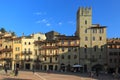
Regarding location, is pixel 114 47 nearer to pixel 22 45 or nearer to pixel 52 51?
pixel 52 51

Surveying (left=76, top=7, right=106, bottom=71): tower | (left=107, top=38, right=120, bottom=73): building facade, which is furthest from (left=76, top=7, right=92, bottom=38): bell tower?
(left=107, top=38, right=120, bottom=73): building facade

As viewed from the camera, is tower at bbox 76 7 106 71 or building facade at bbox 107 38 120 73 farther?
tower at bbox 76 7 106 71

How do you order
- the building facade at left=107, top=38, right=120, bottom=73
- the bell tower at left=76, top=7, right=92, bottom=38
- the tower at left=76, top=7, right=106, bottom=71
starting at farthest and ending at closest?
the bell tower at left=76, top=7, right=92, bottom=38 → the tower at left=76, top=7, right=106, bottom=71 → the building facade at left=107, top=38, right=120, bottom=73

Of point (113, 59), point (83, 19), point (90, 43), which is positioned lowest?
point (113, 59)

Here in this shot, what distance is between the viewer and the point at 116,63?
104 meters

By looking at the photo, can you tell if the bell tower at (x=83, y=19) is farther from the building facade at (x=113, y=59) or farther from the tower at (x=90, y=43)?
the building facade at (x=113, y=59)

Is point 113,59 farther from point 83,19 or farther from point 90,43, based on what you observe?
point 83,19

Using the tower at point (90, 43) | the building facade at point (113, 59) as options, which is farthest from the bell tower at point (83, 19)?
the building facade at point (113, 59)

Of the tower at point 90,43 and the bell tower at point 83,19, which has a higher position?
the bell tower at point 83,19

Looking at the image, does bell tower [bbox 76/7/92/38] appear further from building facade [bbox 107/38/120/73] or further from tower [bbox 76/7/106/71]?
building facade [bbox 107/38/120/73]

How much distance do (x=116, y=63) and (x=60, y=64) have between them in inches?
720

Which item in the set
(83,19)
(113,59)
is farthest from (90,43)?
(113,59)

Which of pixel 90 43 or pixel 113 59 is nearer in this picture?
pixel 113 59

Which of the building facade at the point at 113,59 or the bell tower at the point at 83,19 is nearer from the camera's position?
the building facade at the point at 113,59
